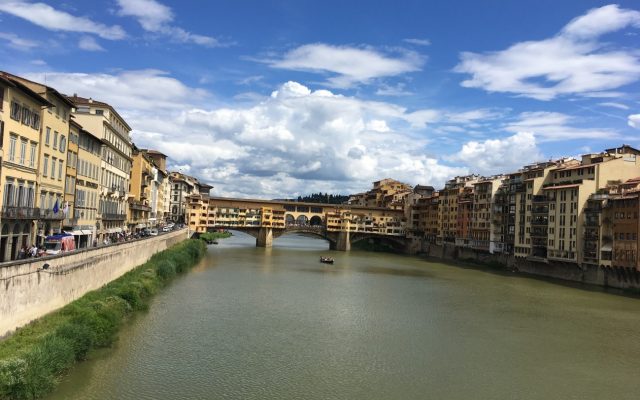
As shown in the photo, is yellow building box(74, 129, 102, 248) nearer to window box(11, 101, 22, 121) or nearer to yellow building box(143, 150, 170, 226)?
window box(11, 101, 22, 121)

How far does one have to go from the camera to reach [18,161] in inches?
1019

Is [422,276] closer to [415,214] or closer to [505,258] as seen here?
[505,258]

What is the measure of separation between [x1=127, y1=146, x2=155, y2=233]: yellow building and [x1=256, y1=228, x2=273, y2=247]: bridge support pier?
27069 millimetres

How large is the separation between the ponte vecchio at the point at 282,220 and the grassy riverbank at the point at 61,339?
Result: 214 ft

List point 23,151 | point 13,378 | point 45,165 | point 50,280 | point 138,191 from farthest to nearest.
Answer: point 138,191 < point 45,165 < point 23,151 < point 50,280 < point 13,378

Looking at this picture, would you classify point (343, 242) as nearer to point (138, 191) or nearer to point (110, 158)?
point (138, 191)

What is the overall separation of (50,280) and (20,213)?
8.01 m

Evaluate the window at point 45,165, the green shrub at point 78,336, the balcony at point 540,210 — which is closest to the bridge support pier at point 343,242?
the balcony at point 540,210

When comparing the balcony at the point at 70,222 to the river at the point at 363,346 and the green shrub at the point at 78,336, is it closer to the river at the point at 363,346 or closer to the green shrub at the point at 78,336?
the river at the point at 363,346

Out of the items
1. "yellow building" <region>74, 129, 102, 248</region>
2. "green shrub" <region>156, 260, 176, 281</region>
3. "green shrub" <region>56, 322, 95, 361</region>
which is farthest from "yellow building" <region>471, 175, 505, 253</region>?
"green shrub" <region>56, 322, 95, 361</region>

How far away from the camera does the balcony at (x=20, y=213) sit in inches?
996

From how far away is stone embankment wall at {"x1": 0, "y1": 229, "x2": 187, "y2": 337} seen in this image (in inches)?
658

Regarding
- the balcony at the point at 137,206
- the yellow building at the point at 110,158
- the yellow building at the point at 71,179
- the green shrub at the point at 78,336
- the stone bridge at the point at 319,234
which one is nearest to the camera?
the green shrub at the point at 78,336

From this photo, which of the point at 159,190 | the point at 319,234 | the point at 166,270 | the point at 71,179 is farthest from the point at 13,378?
the point at 319,234
